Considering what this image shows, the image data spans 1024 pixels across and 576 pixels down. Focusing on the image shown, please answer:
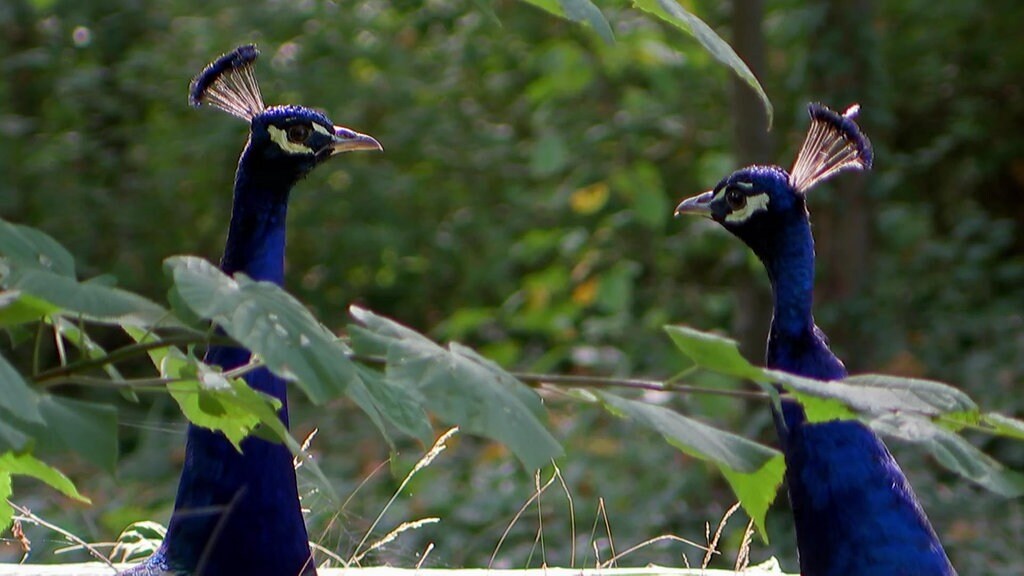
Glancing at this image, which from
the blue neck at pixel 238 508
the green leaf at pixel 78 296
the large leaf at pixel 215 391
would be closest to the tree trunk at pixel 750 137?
the blue neck at pixel 238 508

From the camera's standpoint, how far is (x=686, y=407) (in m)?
3.93

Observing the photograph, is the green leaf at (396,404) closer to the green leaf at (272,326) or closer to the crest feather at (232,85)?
the green leaf at (272,326)

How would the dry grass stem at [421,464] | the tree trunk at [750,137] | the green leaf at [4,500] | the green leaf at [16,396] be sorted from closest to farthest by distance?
the green leaf at [16,396]
the green leaf at [4,500]
the dry grass stem at [421,464]
the tree trunk at [750,137]

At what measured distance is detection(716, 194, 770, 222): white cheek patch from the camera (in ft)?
5.85

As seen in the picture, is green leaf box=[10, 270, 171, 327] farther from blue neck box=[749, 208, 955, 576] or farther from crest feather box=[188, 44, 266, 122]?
crest feather box=[188, 44, 266, 122]

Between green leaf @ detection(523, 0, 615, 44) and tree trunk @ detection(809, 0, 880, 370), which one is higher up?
green leaf @ detection(523, 0, 615, 44)

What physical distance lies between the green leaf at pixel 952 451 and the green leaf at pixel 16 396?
1.40 feet

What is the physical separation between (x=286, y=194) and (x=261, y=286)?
0.97 meters

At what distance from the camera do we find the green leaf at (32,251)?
797 millimetres

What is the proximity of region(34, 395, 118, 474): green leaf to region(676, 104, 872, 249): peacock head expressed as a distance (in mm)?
1131

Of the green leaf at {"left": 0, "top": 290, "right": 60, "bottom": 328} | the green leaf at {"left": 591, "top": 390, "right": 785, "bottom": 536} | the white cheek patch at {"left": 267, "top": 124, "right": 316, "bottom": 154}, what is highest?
the green leaf at {"left": 0, "top": 290, "right": 60, "bottom": 328}

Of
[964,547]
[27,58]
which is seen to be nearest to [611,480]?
[964,547]

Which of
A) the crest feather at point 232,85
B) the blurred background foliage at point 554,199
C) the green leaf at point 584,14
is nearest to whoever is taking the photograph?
the green leaf at point 584,14

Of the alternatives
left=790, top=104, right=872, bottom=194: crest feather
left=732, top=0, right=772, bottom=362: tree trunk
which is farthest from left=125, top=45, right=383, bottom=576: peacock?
left=732, top=0, right=772, bottom=362: tree trunk
